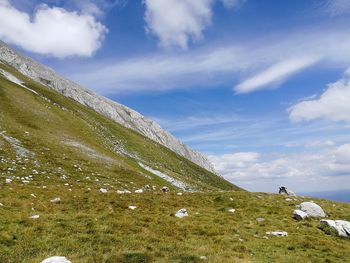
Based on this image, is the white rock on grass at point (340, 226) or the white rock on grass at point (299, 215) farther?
the white rock on grass at point (299, 215)

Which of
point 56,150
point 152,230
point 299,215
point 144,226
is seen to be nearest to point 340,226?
point 299,215

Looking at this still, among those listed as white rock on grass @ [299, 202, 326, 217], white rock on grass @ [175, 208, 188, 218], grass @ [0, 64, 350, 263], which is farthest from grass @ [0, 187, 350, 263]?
white rock on grass @ [299, 202, 326, 217]

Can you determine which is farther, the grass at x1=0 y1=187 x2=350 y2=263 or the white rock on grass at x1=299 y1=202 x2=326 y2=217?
the white rock on grass at x1=299 y1=202 x2=326 y2=217

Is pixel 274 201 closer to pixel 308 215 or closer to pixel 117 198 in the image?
pixel 308 215

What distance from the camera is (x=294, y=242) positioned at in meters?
21.2

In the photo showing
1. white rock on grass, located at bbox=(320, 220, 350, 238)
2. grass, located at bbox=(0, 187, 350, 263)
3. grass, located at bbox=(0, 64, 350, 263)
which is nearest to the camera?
grass, located at bbox=(0, 187, 350, 263)

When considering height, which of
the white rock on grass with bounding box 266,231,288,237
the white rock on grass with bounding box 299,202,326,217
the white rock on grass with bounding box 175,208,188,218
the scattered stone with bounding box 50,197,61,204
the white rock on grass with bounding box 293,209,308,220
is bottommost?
the scattered stone with bounding box 50,197,61,204

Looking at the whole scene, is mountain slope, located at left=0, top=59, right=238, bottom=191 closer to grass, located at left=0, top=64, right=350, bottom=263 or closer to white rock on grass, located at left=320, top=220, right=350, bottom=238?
grass, located at left=0, top=64, right=350, bottom=263

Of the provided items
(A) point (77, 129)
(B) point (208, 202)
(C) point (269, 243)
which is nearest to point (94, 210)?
(B) point (208, 202)

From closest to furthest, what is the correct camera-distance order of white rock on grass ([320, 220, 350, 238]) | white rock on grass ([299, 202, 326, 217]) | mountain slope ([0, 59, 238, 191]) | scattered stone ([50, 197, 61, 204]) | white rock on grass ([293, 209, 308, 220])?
white rock on grass ([320, 220, 350, 238]) → white rock on grass ([293, 209, 308, 220]) → scattered stone ([50, 197, 61, 204]) → white rock on grass ([299, 202, 326, 217]) → mountain slope ([0, 59, 238, 191])

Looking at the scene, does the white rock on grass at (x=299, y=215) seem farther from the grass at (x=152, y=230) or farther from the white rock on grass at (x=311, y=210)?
the white rock on grass at (x=311, y=210)

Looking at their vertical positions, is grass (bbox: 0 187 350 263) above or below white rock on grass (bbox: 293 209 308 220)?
below

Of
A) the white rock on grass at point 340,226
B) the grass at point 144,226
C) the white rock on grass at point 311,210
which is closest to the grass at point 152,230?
the grass at point 144,226

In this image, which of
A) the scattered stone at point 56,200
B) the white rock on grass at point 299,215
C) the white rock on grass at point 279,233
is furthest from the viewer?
the scattered stone at point 56,200
